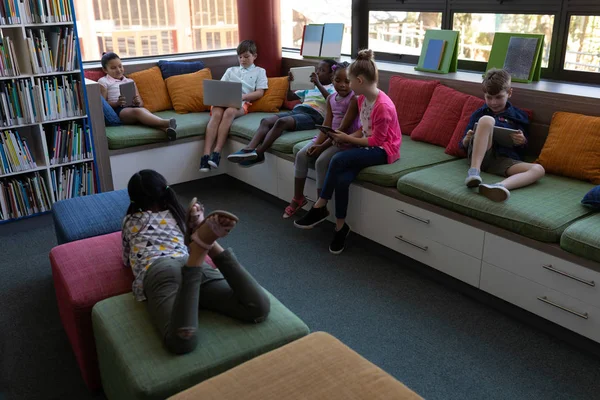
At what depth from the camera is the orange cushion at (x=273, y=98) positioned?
15.2ft

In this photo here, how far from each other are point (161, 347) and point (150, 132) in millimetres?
2656

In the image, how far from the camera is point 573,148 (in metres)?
2.85

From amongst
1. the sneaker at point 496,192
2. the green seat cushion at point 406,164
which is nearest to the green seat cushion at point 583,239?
the sneaker at point 496,192

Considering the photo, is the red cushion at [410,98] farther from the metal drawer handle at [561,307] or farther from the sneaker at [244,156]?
the metal drawer handle at [561,307]

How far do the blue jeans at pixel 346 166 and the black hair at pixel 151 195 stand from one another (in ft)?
Result: 4.17

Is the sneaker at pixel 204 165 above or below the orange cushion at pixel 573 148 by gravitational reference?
below

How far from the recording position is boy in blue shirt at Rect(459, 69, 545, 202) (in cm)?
280

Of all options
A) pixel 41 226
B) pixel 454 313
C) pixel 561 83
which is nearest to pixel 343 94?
pixel 561 83

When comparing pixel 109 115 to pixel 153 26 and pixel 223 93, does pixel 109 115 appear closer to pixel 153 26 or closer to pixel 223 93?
pixel 223 93

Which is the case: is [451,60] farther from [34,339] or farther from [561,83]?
[34,339]

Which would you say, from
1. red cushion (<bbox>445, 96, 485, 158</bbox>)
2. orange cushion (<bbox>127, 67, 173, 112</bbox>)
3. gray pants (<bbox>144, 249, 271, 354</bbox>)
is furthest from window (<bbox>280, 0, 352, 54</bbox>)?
gray pants (<bbox>144, 249, 271, 354</bbox>)

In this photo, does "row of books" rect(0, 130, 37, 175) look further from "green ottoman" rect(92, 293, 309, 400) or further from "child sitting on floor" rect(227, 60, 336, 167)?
"green ottoman" rect(92, 293, 309, 400)

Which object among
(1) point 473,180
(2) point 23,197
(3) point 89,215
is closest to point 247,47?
(2) point 23,197

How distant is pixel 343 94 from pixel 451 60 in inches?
34.2
